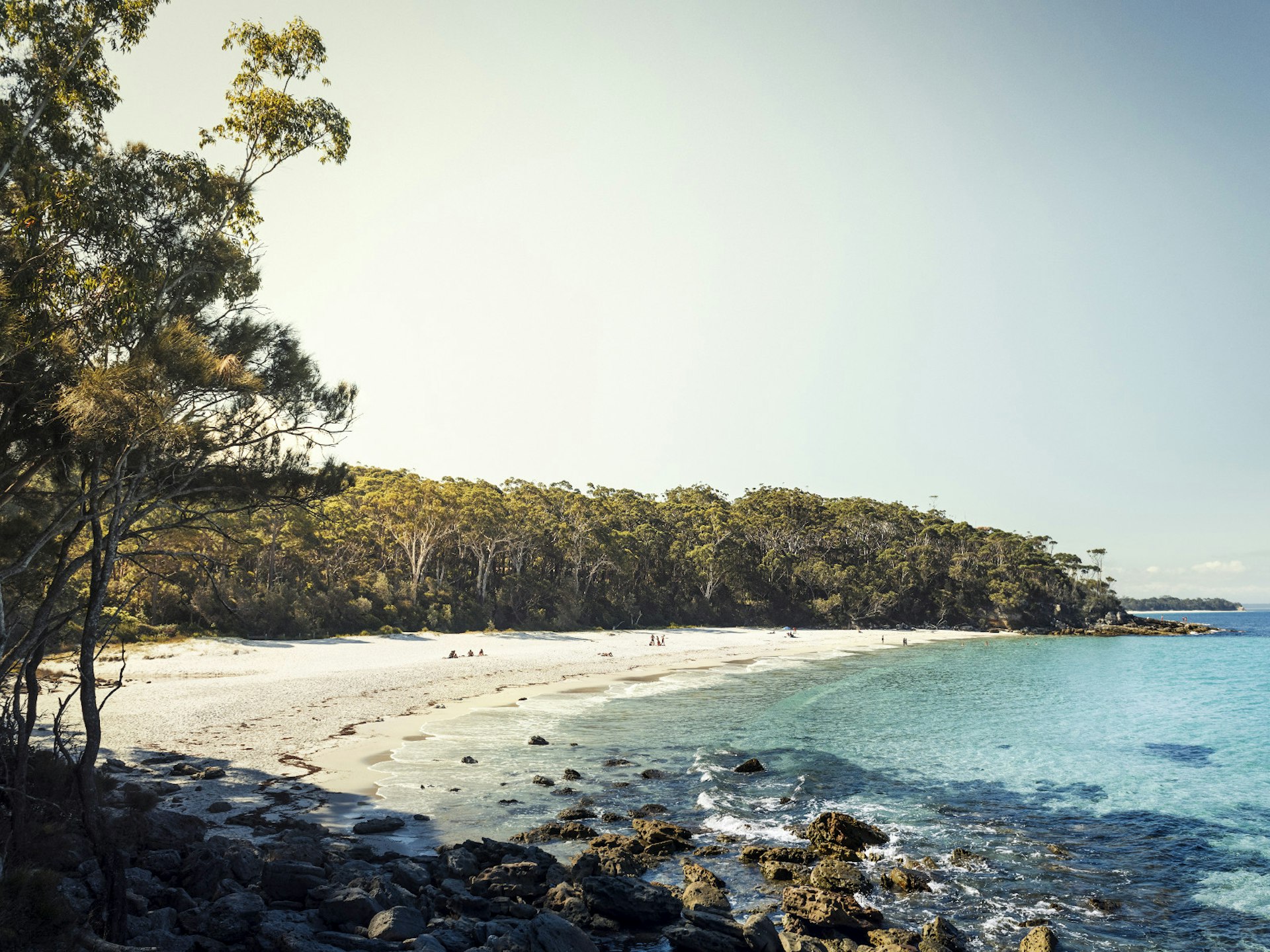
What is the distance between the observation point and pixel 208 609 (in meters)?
39.0

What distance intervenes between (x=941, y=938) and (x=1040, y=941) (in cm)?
136

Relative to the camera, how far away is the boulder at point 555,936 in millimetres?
8062

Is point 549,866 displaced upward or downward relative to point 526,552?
downward

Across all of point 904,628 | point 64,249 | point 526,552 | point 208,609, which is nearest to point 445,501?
point 526,552

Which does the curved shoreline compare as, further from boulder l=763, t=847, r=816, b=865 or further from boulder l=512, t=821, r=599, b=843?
boulder l=763, t=847, r=816, b=865

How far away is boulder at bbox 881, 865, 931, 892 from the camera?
1125 cm

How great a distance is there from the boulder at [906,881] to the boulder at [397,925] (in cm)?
755

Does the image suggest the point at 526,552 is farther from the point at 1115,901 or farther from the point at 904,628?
the point at 1115,901

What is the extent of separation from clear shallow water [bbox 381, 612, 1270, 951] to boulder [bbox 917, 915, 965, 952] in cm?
45

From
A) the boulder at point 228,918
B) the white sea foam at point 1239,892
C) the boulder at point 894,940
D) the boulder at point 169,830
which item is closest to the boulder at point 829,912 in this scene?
the boulder at point 894,940

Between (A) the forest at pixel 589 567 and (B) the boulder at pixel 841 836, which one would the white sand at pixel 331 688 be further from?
(B) the boulder at pixel 841 836

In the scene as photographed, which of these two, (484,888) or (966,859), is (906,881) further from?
(484,888)

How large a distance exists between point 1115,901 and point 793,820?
5.65 metres

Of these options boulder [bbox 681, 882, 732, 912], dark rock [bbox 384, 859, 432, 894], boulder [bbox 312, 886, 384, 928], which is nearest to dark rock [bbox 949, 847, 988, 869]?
boulder [bbox 681, 882, 732, 912]
